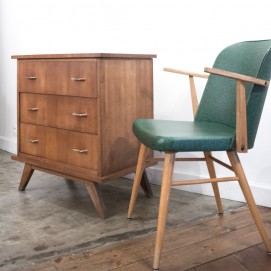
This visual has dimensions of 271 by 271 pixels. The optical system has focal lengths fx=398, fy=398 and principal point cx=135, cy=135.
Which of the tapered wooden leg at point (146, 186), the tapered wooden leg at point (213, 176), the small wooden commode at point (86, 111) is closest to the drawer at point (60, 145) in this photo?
the small wooden commode at point (86, 111)

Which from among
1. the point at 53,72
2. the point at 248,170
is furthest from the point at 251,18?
the point at 53,72

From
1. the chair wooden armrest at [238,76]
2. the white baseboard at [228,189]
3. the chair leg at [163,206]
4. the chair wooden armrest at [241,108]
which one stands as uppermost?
the chair wooden armrest at [238,76]

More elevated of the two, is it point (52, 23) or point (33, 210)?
point (52, 23)

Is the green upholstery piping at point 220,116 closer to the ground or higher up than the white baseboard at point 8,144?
higher up

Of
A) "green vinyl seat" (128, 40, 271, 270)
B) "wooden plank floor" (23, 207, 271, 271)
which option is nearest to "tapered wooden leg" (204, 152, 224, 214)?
"green vinyl seat" (128, 40, 271, 270)

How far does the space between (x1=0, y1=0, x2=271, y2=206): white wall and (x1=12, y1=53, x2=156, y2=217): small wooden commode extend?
34cm

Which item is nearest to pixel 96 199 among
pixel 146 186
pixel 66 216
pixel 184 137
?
pixel 66 216

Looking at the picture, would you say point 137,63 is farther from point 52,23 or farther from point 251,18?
point 52,23

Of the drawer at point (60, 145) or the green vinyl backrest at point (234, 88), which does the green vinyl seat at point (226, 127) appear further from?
the drawer at point (60, 145)

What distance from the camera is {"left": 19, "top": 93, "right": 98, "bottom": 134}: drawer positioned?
193 cm

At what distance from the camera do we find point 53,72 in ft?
6.76

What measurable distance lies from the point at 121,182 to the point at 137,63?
873mm

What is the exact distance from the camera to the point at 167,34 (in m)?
2.44

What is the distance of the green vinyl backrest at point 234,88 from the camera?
1550mm
